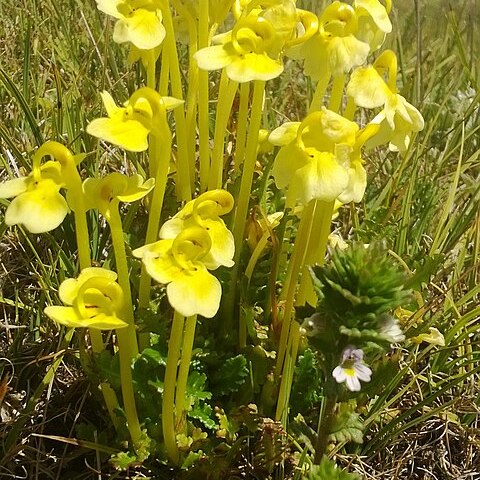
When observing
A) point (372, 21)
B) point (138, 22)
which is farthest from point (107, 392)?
point (372, 21)

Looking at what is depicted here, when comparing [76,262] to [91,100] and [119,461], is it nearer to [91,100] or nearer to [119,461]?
[119,461]

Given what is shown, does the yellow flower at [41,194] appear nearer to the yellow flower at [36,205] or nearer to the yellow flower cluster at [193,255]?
the yellow flower at [36,205]

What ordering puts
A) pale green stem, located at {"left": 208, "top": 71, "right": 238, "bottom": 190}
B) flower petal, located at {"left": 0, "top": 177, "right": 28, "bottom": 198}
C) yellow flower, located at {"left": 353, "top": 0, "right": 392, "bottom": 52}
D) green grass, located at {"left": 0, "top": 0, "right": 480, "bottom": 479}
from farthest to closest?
1. green grass, located at {"left": 0, "top": 0, "right": 480, "bottom": 479}
2. pale green stem, located at {"left": 208, "top": 71, "right": 238, "bottom": 190}
3. yellow flower, located at {"left": 353, "top": 0, "right": 392, "bottom": 52}
4. flower petal, located at {"left": 0, "top": 177, "right": 28, "bottom": 198}

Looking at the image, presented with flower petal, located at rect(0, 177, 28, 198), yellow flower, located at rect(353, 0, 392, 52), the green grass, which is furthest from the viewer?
the green grass

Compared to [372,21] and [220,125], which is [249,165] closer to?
[220,125]

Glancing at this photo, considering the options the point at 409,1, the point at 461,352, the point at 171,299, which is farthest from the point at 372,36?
the point at 409,1

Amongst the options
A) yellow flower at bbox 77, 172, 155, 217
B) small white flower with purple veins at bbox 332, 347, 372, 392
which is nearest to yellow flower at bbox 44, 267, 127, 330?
yellow flower at bbox 77, 172, 155, 217

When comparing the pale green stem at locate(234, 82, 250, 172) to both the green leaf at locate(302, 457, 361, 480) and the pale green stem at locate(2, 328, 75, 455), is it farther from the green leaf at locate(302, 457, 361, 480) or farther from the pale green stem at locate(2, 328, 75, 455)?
the green leaf at locate(302, 457, 361, 480)

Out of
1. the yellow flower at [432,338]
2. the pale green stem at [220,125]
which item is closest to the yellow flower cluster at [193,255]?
the pale green stem at [220,125]
